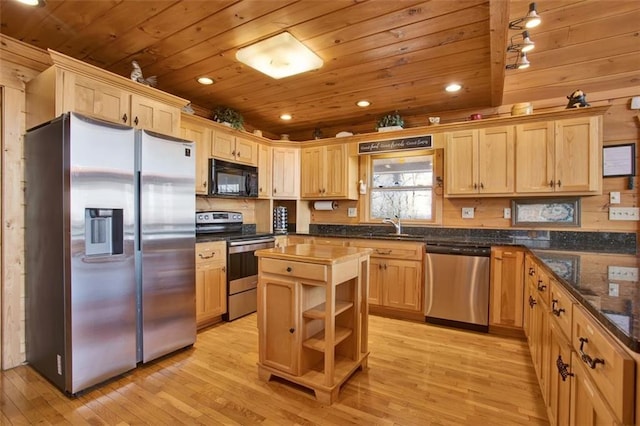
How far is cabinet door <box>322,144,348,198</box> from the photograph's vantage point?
427 centimetres

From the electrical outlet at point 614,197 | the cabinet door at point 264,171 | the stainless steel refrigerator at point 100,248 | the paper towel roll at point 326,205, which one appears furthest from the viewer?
the paper towel roll at point 326,205

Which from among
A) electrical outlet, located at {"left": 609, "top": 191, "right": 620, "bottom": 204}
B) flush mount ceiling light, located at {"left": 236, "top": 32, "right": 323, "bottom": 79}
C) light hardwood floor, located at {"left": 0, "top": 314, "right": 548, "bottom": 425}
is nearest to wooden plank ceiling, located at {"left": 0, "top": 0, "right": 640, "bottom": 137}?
flush mount ceiling light, located at {"left": 236, "top": 32, "right": 323, "bottom": 79}

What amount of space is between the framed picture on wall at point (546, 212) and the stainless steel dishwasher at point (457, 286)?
69 cm

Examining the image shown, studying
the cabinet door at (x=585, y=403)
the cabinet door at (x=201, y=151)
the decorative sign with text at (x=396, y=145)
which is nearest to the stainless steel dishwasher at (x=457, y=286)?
the decorative sign with text at (x=396, y=145)

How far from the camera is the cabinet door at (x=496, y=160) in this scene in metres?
3.30

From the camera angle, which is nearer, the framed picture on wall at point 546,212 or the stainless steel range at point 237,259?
the framed picture on wall at point 546,212

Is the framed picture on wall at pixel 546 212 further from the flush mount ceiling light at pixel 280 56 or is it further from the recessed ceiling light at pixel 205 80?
the recessed ceiling light at pixel 205 80

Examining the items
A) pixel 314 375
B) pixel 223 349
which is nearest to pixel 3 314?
pixel 223 349

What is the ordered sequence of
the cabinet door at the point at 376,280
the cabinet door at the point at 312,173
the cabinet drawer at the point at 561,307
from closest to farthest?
1. the cabinet drawer at the point at 561,307
2. the cabinet door at the point at 376,280
3. the cabinet door at the point at 312,173

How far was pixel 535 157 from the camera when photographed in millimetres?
3188

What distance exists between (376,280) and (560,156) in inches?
87.7

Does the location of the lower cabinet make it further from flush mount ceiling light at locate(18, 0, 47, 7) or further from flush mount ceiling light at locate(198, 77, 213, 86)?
flush mount ceiling light at locate(18, 0, 47, 7)

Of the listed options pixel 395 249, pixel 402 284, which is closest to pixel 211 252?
pixel 395 249

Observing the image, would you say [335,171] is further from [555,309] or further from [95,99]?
[555,309]
